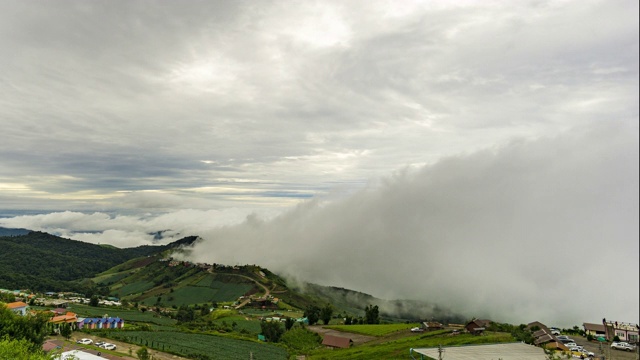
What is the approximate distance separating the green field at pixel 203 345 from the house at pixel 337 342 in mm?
14777

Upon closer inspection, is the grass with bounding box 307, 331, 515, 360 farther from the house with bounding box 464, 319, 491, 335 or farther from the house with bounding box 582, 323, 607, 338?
the house with bounding box 582, 323, 607, 338

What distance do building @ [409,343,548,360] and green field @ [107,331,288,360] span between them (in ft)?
182

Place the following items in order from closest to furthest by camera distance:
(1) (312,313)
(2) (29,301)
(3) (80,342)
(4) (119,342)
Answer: (3) (80,342), (4) (119,342), (1) (312,313), (2) (29,301)

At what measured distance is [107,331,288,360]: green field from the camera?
10419 cm

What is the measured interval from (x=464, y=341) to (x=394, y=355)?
20.2m

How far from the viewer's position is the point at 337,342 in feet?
391

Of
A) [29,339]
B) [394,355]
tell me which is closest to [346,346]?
[394,355]

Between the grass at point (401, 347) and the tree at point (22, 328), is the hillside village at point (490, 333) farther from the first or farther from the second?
the tree at point (22, 328)

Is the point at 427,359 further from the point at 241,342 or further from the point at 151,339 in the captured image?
the point at 151,339

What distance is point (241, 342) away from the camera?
128375 mm

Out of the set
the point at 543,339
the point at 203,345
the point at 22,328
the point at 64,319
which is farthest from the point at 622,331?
the point at 64,319

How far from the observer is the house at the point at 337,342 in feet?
384

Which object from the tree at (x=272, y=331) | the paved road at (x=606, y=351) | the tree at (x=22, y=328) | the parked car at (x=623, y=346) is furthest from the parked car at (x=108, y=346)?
the parked car at (x=623, y=346)

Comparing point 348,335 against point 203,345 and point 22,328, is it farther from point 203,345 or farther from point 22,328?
point 22,328
